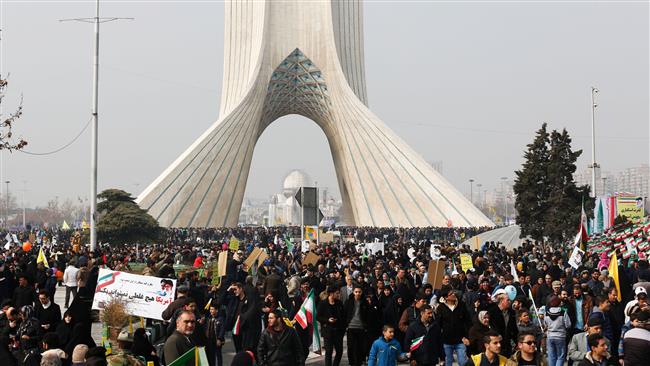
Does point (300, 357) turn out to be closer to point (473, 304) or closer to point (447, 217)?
point (473, 304)

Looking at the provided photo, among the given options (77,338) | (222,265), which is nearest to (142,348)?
(77,338)

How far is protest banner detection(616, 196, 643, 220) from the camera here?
22.3 metres

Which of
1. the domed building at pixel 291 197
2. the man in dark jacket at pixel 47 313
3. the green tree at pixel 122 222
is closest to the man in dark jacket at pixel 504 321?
the man in dark jacket at pixel 47 313

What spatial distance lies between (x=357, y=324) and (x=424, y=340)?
4.29 ft

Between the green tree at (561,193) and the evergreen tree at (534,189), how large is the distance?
0.74 feet

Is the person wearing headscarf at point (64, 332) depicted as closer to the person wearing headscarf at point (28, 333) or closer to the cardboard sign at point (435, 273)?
the person wearing headscarf at point (28, 333)

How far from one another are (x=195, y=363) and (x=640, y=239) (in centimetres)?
1458

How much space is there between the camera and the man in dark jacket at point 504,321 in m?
8.42

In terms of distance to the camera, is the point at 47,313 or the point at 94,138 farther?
the point at 94,138

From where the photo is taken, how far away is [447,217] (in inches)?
1642

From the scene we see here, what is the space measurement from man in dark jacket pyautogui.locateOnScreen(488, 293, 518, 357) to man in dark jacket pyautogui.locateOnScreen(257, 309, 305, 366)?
217 cm

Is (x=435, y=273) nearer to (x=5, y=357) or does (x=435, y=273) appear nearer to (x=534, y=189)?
(x=5, y=357)

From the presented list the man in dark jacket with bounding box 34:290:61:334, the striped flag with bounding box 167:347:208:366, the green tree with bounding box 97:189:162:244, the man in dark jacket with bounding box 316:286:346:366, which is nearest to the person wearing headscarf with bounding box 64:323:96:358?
the man in dark jacket with bounding box 34:290:61:334

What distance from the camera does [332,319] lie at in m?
9.29
